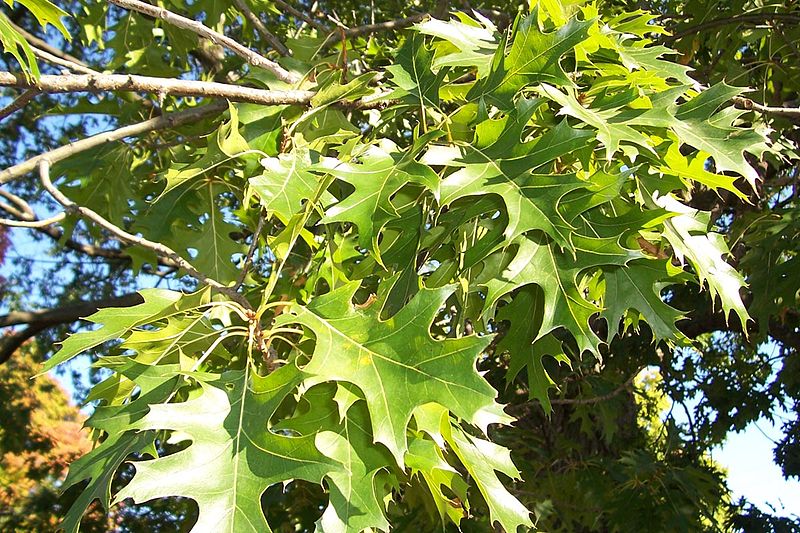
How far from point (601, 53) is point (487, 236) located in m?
0.55

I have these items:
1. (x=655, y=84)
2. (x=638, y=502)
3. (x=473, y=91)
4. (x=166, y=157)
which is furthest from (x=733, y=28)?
(x=166, y=157)

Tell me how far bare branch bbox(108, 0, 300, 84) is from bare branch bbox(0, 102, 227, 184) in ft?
1.02

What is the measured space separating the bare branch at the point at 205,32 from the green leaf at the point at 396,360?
762 millimetres

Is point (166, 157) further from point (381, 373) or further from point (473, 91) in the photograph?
point (381, 373)

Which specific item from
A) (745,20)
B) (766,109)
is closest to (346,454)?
(766,109)

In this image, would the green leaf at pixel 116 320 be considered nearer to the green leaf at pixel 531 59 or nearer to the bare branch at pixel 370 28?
the green leaf at pixel 531 59

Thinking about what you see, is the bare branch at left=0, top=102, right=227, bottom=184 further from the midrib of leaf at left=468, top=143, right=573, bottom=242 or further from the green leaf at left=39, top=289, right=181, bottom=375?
the midrib of leaf at left=468, top=143, right=573, bottom=242

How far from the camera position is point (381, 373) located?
1160 millimetres

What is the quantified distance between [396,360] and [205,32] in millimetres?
892

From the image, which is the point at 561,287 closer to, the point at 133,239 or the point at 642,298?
the point at 642,298

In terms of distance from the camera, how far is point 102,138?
1885mm

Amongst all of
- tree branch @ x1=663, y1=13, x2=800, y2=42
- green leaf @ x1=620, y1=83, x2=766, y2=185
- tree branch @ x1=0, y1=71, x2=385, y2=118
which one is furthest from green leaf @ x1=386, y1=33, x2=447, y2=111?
tree branch @ x1=663, y1=13, x2=800, y2=42

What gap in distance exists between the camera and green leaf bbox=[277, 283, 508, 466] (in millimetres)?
1110

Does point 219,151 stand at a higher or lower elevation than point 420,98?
higher
